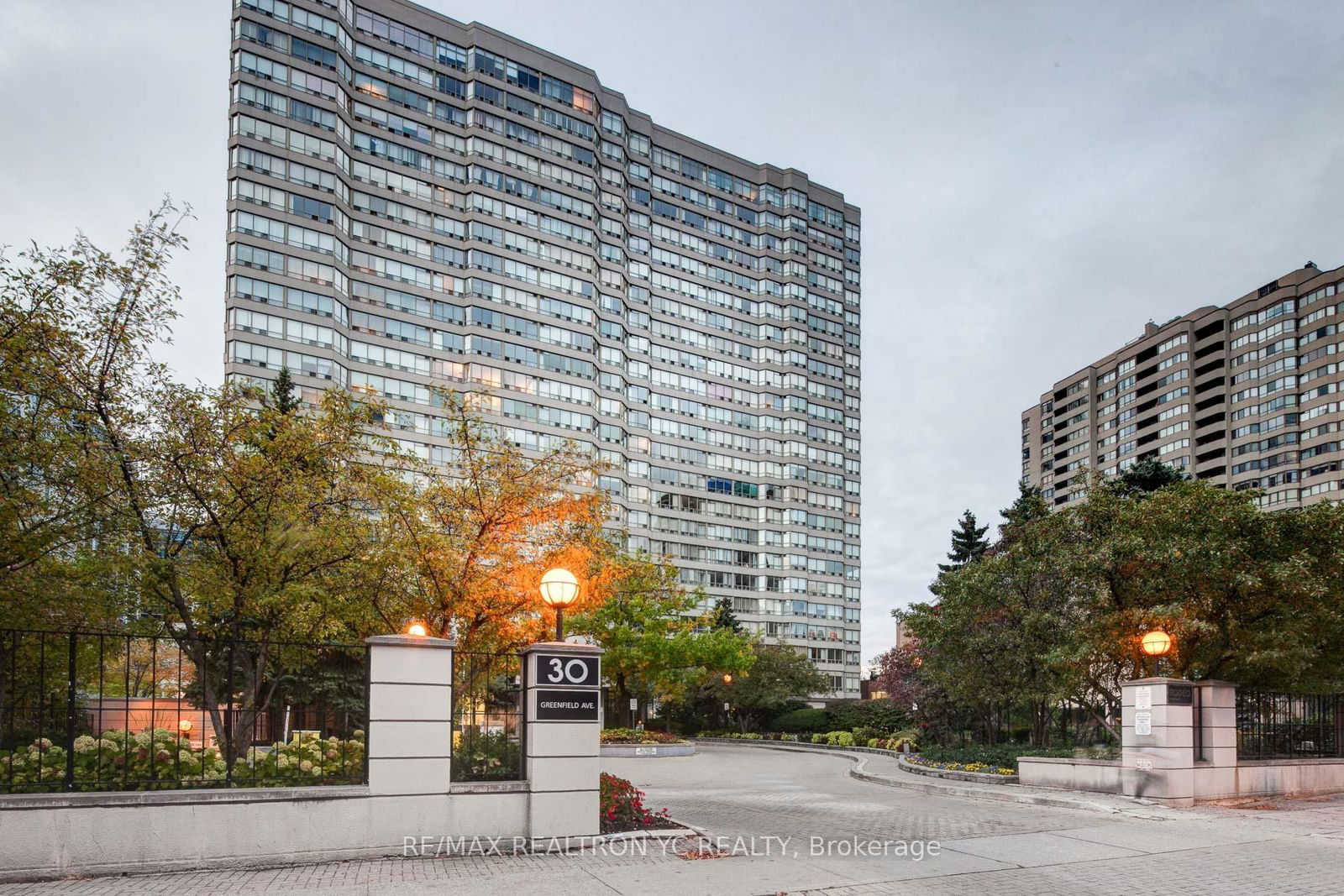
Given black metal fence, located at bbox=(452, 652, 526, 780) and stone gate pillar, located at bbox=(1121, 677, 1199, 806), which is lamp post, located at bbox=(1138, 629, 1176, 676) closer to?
stone gate pillar, located at bbox=(1121, 677, 1199, 806)

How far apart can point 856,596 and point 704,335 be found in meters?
35.5

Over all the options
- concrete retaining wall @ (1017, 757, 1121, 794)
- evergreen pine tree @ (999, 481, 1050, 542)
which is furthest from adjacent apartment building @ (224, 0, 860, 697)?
concrete retaining wall @ (1017, 757, 1121, 794)

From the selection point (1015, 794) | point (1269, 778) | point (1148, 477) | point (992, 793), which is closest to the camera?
point (1015, 794)

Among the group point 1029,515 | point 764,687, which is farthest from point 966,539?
point 1029,515

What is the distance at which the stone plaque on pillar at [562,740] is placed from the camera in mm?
12203

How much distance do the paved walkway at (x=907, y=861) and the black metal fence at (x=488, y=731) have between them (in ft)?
3.87

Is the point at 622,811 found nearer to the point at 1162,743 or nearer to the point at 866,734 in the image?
the point at 1162,743

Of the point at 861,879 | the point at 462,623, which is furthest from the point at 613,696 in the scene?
the point at 861,879

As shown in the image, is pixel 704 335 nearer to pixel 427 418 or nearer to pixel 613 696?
pixel 427 418

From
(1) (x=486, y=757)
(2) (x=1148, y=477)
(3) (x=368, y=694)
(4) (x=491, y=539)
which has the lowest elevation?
(1) (x=486, y=757)

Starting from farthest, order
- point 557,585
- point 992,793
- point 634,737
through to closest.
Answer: point 634,737 < point 992,793 < point 557,585

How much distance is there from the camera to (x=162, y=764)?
1094cm

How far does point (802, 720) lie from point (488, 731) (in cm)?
4216

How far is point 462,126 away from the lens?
276 ft
